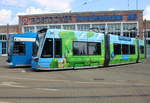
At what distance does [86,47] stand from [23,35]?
5.91 metres

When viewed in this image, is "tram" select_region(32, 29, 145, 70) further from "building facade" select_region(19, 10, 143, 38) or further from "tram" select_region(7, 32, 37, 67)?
"building facade" select_region(19, 10, 143, 38)

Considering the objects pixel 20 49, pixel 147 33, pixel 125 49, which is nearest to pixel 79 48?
pixel 20 49

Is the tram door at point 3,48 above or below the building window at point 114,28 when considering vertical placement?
below

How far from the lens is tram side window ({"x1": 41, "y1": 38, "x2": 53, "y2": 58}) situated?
1295 cm

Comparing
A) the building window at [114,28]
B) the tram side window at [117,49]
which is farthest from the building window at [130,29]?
the tram side window at [117,49]

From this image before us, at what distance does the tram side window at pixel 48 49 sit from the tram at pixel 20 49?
13.6 ft

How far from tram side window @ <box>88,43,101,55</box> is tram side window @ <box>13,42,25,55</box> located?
20.0ft

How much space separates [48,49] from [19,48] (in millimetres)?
4766

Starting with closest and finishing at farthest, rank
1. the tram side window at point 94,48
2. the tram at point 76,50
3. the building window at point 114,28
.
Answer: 1. the tram at point 76,50
2. the tram side window at point 94,48
3. the building window at point 114,28

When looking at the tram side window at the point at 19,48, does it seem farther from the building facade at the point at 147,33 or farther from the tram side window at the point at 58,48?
the building facade at the point at 147,33

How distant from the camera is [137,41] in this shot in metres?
22.0

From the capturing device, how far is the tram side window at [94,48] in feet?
49.6

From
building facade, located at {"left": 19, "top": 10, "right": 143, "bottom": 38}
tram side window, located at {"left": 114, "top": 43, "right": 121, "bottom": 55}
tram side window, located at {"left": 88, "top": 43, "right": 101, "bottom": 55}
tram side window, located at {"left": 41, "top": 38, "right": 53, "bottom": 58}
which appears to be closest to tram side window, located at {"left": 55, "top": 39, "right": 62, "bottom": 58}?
tram side window, located at {"left": 41, "top": 38, "right": 53, "bottom": 58}

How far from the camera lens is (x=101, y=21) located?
4234cm
